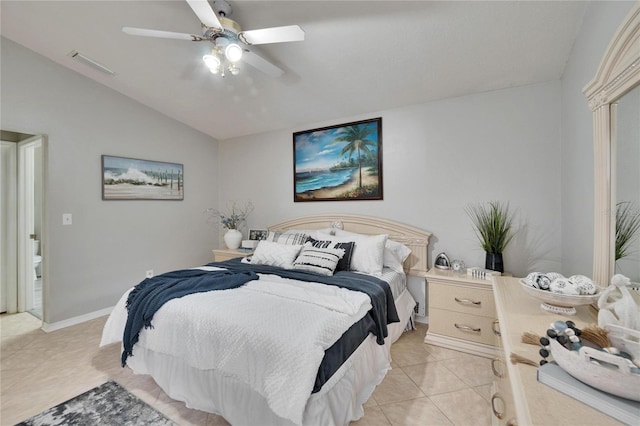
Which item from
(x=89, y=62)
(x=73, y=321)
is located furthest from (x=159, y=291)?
(x=89, y=62)

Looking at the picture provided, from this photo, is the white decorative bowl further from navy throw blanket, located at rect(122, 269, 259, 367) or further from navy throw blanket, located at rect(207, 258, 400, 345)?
navy throw blanket, located at rect(122, 269, 259, 367)

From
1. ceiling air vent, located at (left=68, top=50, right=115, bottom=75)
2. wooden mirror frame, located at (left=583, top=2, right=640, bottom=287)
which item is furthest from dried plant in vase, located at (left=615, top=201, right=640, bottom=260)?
ceiling air vent, located at (left=68, top=50, right=115, bottom=75)

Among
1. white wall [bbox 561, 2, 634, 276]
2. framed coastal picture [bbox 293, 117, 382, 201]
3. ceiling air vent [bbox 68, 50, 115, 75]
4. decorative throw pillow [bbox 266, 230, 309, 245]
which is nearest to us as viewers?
white wall [bbox 561, 2, 634, 276]

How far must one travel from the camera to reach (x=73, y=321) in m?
3.08

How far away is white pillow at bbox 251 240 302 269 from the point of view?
286 cm

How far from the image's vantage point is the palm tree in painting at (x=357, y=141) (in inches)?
131

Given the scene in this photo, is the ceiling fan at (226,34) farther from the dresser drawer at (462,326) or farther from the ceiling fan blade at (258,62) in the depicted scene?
the dresser drawer at (462,326)

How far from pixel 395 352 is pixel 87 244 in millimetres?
3562

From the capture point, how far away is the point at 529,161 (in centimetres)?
256

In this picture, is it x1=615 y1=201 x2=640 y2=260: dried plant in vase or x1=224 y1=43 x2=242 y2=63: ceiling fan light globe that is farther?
x1=224 y1=43 x2=242 y2=63: ceiling fan light globe

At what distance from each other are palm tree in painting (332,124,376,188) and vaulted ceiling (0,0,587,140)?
0.64 ft

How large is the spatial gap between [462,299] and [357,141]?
6.80 feet

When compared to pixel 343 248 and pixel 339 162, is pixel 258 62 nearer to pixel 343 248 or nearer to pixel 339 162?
pixel 339 162

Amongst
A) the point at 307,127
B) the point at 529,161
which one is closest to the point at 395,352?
the point at 529,161
